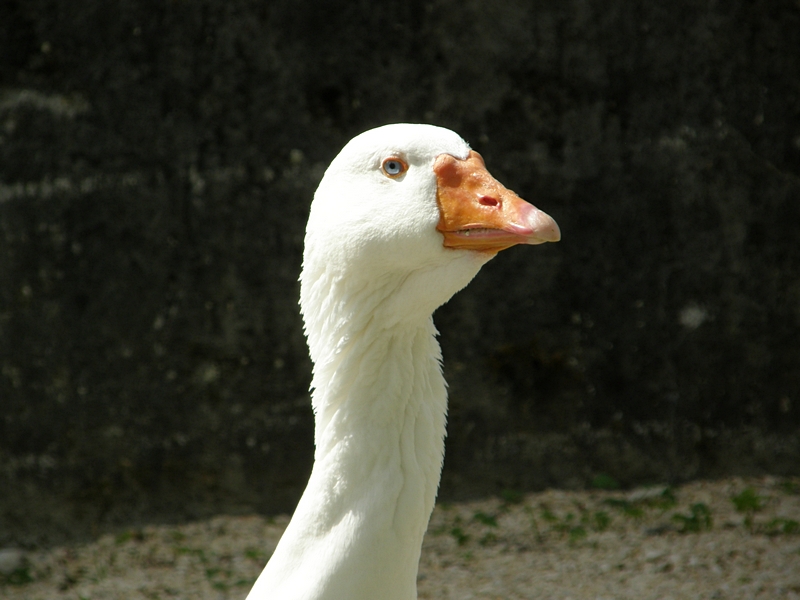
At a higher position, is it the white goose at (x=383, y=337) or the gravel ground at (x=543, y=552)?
the white goose at (x=383, y=337)

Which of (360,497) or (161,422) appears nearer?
(360,497)

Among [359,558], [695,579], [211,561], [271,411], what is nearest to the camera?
[359,558]

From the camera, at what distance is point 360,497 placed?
2.31m

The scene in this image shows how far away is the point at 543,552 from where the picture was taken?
4715 mm

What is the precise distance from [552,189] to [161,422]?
8.94 ft

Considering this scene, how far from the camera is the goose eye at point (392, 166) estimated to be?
2.31 m

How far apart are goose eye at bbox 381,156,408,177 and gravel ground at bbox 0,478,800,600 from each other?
2.75 m

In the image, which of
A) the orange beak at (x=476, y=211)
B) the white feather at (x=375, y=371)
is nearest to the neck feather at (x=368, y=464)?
the white feather at (x=375, y=371)

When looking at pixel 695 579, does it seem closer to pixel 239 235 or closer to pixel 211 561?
pixel 211 561

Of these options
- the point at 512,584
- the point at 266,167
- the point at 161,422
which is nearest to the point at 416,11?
the point at 266,167

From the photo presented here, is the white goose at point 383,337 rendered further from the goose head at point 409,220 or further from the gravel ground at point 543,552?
the gravel ground at point 543,552

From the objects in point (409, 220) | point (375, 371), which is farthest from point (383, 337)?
point (409, 220)

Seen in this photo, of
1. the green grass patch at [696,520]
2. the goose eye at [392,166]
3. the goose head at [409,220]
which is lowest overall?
the green grass patch at [696,520]

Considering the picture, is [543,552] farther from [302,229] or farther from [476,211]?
[476,211]
